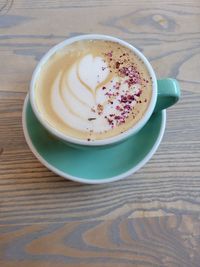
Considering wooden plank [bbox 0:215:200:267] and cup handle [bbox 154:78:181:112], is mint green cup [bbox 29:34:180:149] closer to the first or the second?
cup handle [bbox 154:78:181:112]

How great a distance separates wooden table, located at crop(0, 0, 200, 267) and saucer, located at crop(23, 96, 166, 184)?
0.03 metres

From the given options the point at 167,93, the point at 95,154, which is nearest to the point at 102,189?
the point at 95,154

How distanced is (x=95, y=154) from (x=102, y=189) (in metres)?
0.05

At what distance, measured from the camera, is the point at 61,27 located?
25.7 inches

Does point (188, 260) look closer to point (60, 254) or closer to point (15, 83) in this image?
point (60, 254)

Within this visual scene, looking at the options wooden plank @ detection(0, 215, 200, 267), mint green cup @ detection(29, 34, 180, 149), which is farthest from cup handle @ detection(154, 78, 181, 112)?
wooden plank @ detection(0, 215, 200, 267)

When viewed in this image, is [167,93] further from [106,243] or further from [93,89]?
[106,243]

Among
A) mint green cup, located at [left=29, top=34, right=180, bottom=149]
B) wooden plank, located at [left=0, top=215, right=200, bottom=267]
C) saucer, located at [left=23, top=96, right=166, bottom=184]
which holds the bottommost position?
wooden plank, located at [left=0, top=215, right=200, bottom=267]

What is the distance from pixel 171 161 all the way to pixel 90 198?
127mm

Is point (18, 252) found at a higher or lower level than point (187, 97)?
lower

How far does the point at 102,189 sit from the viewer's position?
530 millimetres

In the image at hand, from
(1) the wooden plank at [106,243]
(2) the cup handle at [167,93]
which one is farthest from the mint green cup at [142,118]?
(1) the wooden plank at [106,243]

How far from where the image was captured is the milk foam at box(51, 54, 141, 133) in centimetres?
49

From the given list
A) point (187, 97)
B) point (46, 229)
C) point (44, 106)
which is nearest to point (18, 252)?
point (46, 229)
